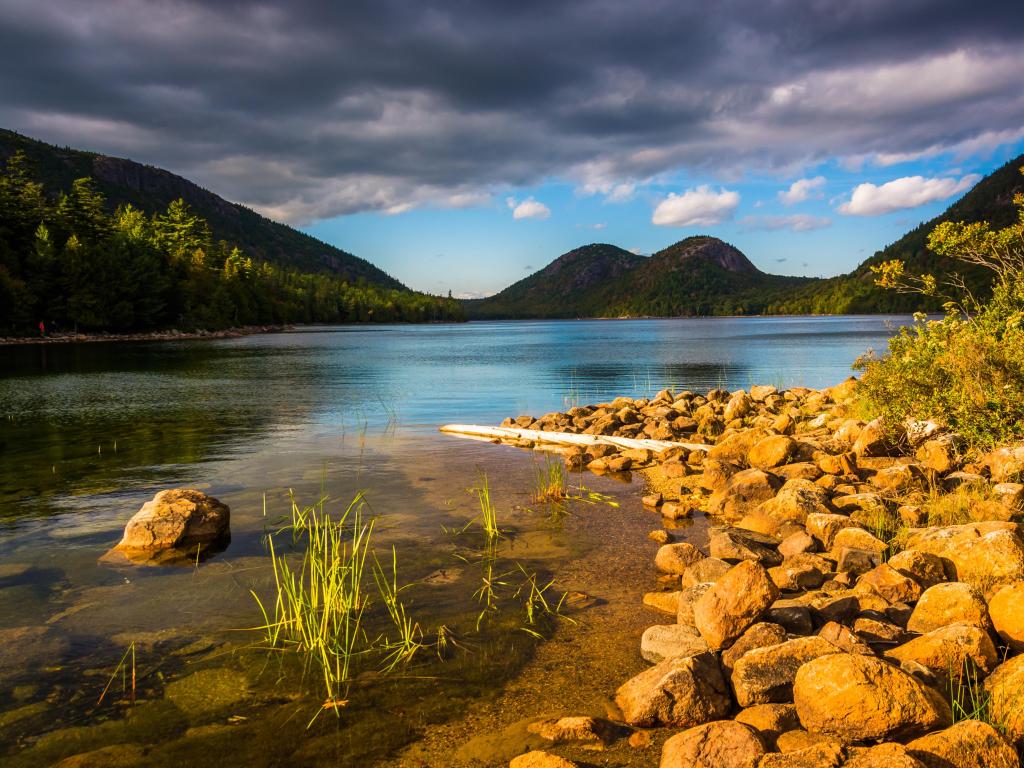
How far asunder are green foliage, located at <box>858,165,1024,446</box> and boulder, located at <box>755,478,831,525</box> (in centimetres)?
553

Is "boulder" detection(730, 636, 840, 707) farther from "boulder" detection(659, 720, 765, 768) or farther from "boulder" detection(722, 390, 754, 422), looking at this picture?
"boulder" detection(722, 390, 754, 422)

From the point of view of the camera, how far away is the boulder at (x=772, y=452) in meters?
15.8

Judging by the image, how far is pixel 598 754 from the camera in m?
5.86

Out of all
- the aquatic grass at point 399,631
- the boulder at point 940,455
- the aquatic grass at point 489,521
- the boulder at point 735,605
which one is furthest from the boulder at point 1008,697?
the boulder at point 940,455

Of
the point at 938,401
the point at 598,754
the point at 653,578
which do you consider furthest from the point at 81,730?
the point at 938,401

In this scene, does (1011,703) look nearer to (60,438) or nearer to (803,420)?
(803,420)

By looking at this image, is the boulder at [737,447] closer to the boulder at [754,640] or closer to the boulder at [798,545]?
the boulder at [798,545]

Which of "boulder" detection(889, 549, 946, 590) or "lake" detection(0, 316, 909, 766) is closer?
"lake" detection(0, 316, 909, 766)

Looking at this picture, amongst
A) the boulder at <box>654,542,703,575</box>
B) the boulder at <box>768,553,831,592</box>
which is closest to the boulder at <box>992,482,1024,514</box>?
the boulder at <box>768,553,831,592</box>

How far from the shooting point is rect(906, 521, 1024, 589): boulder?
8.15m

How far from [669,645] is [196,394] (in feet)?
125

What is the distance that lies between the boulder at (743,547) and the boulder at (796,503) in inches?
39.2

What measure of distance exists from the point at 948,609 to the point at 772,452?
8862 millimetres

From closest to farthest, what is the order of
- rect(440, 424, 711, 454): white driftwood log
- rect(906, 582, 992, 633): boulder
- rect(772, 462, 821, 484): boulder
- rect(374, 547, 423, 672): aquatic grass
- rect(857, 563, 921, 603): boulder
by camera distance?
1. rect(906, 582, 992, 633): boulder
2. rect(374, 547, 423, 672): aquatic grass
3. rect(857, 563, 921, 603): boulder
4. rect(772, 462, 821, 484): boulder
5. rect(440, 424, 711, 454): white driftwood log
